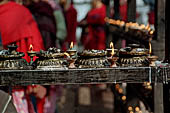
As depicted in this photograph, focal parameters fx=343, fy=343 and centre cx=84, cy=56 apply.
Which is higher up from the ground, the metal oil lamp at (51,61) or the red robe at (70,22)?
the red robe at (70,22)

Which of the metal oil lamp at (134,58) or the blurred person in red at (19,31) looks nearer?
the metal oil lamp at (134,58)

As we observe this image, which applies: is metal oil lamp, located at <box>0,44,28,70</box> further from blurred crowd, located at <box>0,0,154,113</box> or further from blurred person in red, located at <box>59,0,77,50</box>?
blurred person in red, located at <box>59,0,77,50</box>

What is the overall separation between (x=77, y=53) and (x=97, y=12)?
5.85 m

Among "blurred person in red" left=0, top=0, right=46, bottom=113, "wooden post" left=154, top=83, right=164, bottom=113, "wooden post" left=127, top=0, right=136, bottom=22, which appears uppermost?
"wooden post" left=127, top=0, right=136, bottom=22

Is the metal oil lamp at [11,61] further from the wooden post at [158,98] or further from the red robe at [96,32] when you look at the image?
the red robe at [96,32]

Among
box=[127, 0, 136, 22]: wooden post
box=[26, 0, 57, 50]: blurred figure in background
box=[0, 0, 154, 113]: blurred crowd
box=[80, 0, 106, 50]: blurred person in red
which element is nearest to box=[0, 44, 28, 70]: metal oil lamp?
box=[0, 0, 154, 113]: blurred crowd

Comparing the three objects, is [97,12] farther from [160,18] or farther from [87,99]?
[160,18]

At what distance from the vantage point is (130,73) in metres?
2.48

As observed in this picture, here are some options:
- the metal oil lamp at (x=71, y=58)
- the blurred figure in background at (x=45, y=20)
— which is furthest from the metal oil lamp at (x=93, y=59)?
the blurred figure in background at (x=45, y=20)

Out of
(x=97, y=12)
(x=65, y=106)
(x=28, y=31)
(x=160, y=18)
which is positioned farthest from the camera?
(x=97, y=12)

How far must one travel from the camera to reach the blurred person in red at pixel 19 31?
4105 mm

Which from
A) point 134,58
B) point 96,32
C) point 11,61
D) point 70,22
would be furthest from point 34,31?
point 96,32

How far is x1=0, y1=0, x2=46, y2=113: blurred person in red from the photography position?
4105 mm

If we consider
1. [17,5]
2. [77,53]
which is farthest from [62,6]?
[77,53]
